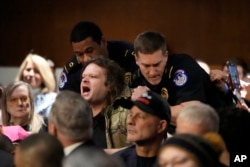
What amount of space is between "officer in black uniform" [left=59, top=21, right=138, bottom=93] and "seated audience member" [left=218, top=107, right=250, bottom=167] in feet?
3.29

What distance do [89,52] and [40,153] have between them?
1834mm

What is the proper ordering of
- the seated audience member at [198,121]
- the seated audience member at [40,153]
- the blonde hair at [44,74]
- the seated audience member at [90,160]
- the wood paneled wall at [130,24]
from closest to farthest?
the seated audience member at [90,160]
the seated audience member at [40,153]
the seated audience member at [198,121]
the blonde hair at [44,74]
the wood paneled wall at [130,24]

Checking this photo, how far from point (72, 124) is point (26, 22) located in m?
4.90

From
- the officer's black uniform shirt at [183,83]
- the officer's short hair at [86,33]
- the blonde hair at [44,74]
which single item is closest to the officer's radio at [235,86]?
the officer's black uniform shirt at [183,83]

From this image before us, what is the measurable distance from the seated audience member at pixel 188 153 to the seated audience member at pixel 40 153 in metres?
0.39

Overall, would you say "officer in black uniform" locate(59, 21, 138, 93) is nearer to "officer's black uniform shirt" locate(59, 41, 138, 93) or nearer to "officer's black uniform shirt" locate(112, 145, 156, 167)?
"officer's black uniform shirt" locate(59, 41, 138, 93)

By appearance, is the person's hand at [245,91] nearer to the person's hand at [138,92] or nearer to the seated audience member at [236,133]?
the person's hand at [138,92]

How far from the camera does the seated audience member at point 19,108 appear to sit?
546 cm

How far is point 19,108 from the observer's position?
18.0ft

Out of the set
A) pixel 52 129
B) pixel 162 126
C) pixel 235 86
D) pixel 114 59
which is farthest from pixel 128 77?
pixel 52 129

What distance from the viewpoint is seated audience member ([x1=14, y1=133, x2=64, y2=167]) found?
3.01m

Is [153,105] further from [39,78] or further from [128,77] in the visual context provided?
[39,78]

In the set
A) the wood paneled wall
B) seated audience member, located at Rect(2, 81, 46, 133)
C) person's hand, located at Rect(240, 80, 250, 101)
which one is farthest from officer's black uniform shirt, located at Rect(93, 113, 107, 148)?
the wood paneled wall

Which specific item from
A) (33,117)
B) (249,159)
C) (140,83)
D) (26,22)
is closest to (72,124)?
(249,159)
